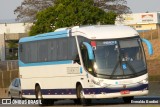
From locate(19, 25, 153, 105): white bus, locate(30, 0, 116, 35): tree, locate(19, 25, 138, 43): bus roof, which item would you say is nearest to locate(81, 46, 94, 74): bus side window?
locate(19, 25, 153, 105): white bus

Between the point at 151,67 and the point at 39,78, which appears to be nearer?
the point at 39,78

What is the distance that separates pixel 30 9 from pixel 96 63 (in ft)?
221

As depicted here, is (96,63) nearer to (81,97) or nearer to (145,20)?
(81,97)

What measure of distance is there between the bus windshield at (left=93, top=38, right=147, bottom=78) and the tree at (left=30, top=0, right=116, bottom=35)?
40563mm

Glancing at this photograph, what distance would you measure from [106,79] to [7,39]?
91985 mm

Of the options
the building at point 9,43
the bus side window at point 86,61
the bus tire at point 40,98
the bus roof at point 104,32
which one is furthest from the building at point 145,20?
the bus side window at point 86,61

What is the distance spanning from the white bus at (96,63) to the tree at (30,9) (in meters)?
Answer: 62.2

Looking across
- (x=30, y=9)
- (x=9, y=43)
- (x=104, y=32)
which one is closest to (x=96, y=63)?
(x=104, y=32)

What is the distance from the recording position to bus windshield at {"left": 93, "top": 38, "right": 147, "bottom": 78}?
25.8m

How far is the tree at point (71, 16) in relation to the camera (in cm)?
6750

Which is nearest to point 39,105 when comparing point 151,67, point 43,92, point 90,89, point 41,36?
point 43,92

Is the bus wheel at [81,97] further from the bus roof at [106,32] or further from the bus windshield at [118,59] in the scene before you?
the bus roof at [106,32]

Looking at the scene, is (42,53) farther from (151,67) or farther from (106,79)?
(151,67)

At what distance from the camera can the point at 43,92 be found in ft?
99.8
